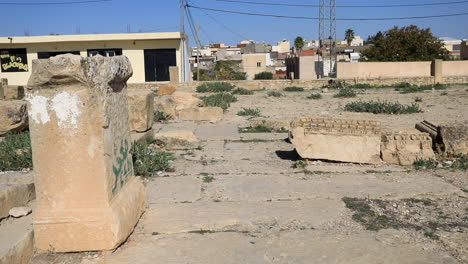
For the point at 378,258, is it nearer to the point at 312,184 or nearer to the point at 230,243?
the point at 230,243

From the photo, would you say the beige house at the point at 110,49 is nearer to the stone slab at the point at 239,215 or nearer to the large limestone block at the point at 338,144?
the large limestone block at the point at 338,144

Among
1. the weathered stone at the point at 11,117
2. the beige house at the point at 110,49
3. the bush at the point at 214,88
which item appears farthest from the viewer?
the beige house at the point at 110,49

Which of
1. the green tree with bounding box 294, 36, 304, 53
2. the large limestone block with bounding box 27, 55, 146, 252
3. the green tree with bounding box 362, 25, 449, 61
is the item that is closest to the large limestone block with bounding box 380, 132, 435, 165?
the large limestone block with bounding box 27, 55, 146, 252

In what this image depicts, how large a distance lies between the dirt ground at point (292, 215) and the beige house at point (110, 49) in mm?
22610

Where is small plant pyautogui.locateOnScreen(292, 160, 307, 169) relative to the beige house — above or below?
below

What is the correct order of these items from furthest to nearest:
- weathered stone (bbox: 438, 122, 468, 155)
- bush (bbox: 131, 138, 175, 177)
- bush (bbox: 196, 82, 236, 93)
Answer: bush (bbox: 196, 82, 236, 93) → weathered stone (bbox: 438, 122, 468, 155) → bush (bbox: 131, 138, 175, 177)

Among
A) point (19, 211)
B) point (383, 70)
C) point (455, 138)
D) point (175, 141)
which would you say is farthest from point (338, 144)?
point (383, 70)

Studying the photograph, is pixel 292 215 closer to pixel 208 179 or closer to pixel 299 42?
pixel 208 179

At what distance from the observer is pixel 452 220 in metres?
4.22

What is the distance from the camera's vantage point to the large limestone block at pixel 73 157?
3.42 metres

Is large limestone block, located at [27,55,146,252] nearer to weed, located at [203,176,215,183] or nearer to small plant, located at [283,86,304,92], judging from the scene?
weed, located at [203,176,215,183]

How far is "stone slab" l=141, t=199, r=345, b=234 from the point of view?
4.12m

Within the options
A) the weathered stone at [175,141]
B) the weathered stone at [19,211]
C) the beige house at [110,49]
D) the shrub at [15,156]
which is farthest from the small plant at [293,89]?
the weathered stone at [19,211]

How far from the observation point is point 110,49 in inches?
1160
